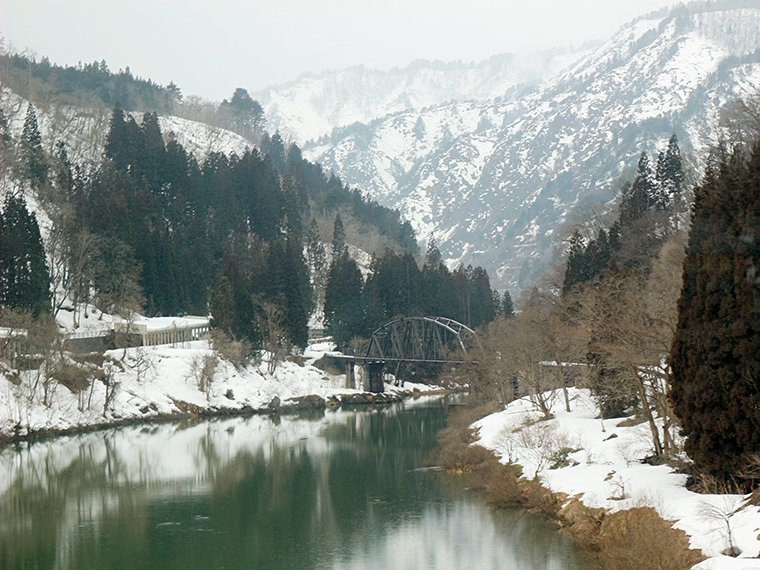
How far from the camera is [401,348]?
101 m

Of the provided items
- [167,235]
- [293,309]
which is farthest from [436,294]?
[167,235]

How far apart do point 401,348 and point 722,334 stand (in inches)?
3027

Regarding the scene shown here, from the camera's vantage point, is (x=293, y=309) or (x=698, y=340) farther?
(x=293, y=309)

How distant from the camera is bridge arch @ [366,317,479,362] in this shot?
95.1 m

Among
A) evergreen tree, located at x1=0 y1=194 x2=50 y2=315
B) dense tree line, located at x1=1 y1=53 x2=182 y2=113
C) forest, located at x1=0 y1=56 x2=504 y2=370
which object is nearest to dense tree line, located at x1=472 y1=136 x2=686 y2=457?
forest, located at x1=0 y1=56 x2=504 y2=370

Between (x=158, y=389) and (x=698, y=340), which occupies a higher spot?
(x=698, y=340)

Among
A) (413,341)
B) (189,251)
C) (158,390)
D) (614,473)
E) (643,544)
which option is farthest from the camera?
(189,251)

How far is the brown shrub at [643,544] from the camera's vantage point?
2215cm

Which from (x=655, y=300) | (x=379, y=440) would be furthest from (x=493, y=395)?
(x=655, y=300)

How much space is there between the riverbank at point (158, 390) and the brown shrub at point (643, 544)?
153 feet

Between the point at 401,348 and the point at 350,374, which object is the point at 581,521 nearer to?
the point at 401,348

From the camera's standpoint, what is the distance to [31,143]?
109 meters

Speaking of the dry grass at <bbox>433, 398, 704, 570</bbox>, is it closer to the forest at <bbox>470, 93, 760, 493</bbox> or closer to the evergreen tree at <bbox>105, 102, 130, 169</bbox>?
the forest at <bbox>470, 93, 760, 493</bbox>

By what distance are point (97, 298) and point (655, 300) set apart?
2855 inches
